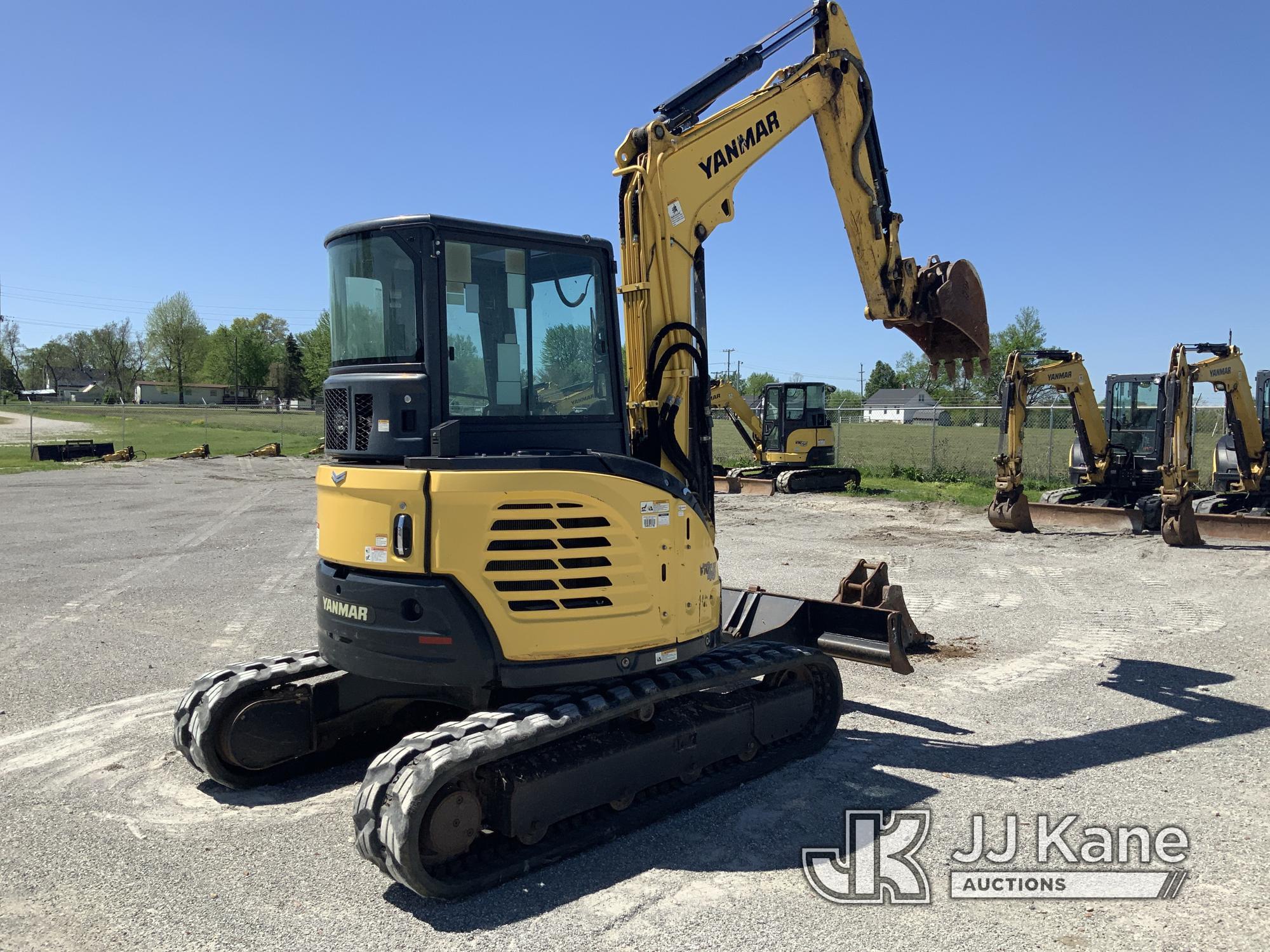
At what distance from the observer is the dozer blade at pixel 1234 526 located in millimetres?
15602

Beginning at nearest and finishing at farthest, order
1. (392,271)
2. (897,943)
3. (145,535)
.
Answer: (897,943) < (392,271) < (145,535)

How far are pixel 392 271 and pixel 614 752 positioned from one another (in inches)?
108

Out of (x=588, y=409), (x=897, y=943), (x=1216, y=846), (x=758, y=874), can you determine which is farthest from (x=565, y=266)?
(x=1216, y=846)

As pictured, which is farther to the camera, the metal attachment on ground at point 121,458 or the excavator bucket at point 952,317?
the metal attachment on ground at point 121,458

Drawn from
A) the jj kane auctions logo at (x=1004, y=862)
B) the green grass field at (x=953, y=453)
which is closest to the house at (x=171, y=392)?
the green grass field at (x=953, y=453)

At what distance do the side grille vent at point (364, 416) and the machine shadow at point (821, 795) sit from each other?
2.19m

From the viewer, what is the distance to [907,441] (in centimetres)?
4734

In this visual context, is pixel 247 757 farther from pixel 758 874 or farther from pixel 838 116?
pixel 838 116

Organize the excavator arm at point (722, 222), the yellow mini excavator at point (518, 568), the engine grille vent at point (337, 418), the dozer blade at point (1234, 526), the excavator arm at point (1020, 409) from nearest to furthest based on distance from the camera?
1. the yellow mini excavator at point (518, 568)
2. the engine grille vent at point (337, 418)
3. the excavator arm at point (722, 222)
4. the dozer blade at point (1234, 526)
5. the excavator arm at point (1020, 409)

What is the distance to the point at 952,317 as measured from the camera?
7.79 metres

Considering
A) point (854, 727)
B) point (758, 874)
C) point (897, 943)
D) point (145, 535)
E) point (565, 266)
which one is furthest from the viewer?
point (145, 535)

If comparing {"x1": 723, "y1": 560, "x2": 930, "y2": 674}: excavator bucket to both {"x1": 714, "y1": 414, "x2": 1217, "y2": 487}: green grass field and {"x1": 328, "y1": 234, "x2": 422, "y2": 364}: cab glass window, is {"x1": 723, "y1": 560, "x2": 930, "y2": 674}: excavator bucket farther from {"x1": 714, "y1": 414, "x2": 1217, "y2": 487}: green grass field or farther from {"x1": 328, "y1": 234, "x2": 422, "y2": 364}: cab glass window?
{"x1": 714, "y1": 414, "x2": 1217, "y2": 487}: green grass field

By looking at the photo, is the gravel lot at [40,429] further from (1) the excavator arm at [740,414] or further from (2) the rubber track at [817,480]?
(2) the rubber track at [817,480]

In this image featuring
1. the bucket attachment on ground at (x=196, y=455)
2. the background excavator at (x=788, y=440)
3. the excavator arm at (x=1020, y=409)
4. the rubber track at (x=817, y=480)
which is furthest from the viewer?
the bucket attachment on ground at (x=196, y=455)
